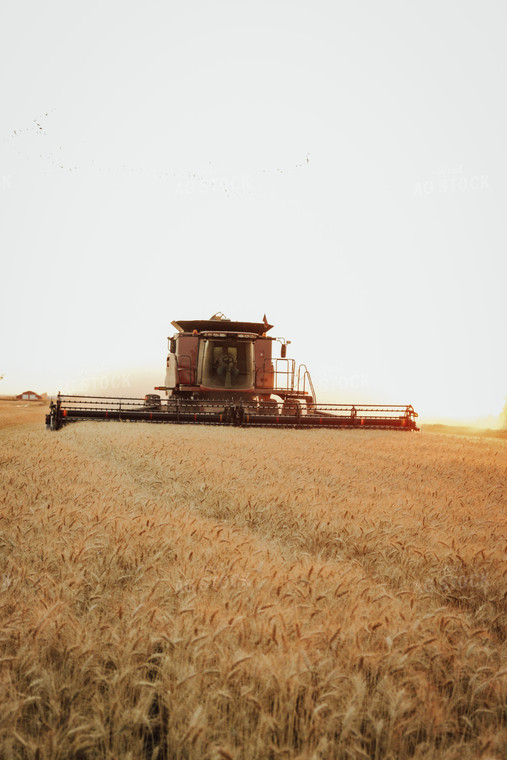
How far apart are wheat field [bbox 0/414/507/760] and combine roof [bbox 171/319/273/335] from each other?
41.0 ft

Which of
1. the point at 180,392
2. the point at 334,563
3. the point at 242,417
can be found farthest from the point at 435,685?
the point at 180,392

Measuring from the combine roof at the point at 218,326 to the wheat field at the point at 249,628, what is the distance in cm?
1250

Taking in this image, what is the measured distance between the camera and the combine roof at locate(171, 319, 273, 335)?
55.7 ft

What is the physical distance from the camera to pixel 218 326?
1719cm

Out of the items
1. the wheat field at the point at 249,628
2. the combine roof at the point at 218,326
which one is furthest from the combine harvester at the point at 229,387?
the wheat field at the point at 249,628

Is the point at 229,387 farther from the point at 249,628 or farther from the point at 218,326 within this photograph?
the point at 249,628

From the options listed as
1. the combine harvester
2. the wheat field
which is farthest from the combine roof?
the wheat field

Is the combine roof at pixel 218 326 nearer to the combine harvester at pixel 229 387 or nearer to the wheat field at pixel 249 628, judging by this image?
the combine harvester at pixel 229 387

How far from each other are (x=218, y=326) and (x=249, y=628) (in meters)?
15.4

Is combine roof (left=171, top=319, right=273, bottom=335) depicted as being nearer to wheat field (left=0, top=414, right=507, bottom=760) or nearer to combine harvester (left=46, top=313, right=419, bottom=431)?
combine harvester (left=46, top=313, right=419, bottom=431)

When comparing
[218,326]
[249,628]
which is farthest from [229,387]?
[249,628]

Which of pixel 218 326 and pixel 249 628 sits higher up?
pixel 218 326

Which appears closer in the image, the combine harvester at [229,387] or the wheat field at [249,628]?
the wheat field at [249,628]

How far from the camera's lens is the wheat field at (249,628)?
1621mm
